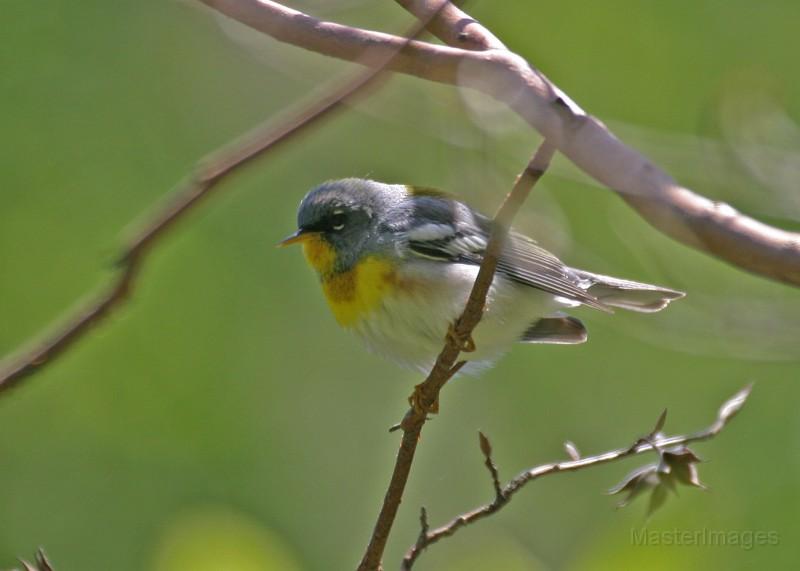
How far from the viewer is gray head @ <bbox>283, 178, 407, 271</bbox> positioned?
2969 mm

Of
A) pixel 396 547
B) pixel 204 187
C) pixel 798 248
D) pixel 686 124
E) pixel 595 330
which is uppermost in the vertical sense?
pixel 204 187

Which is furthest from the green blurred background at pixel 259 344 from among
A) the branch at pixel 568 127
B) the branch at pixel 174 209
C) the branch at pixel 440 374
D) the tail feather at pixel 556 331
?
the branch at pixel 174 209

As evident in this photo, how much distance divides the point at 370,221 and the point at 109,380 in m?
2.24

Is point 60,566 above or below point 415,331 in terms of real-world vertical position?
below

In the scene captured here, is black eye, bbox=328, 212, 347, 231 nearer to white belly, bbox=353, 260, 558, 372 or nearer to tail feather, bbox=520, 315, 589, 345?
white belly, bbox=353, 260, 558, 372

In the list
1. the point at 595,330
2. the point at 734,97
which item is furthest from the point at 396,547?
the point at 734,97

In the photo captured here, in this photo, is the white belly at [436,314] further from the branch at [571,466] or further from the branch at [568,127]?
the branch at [568,127]

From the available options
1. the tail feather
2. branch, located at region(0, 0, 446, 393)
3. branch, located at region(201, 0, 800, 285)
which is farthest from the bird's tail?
branch, located at region(0, 0, 446, 393)

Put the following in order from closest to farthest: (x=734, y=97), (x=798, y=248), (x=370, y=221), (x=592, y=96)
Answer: (x=798, y=248), (x=734, y=97), (x=370, y=221), (x=592, y=96)

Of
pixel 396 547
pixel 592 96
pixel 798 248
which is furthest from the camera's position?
pixel 396 547

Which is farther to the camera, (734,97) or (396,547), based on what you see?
(396,547)

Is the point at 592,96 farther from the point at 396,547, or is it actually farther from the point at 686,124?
the point at 396,547

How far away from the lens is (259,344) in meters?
5.36

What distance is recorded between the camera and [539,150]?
1160 mm
